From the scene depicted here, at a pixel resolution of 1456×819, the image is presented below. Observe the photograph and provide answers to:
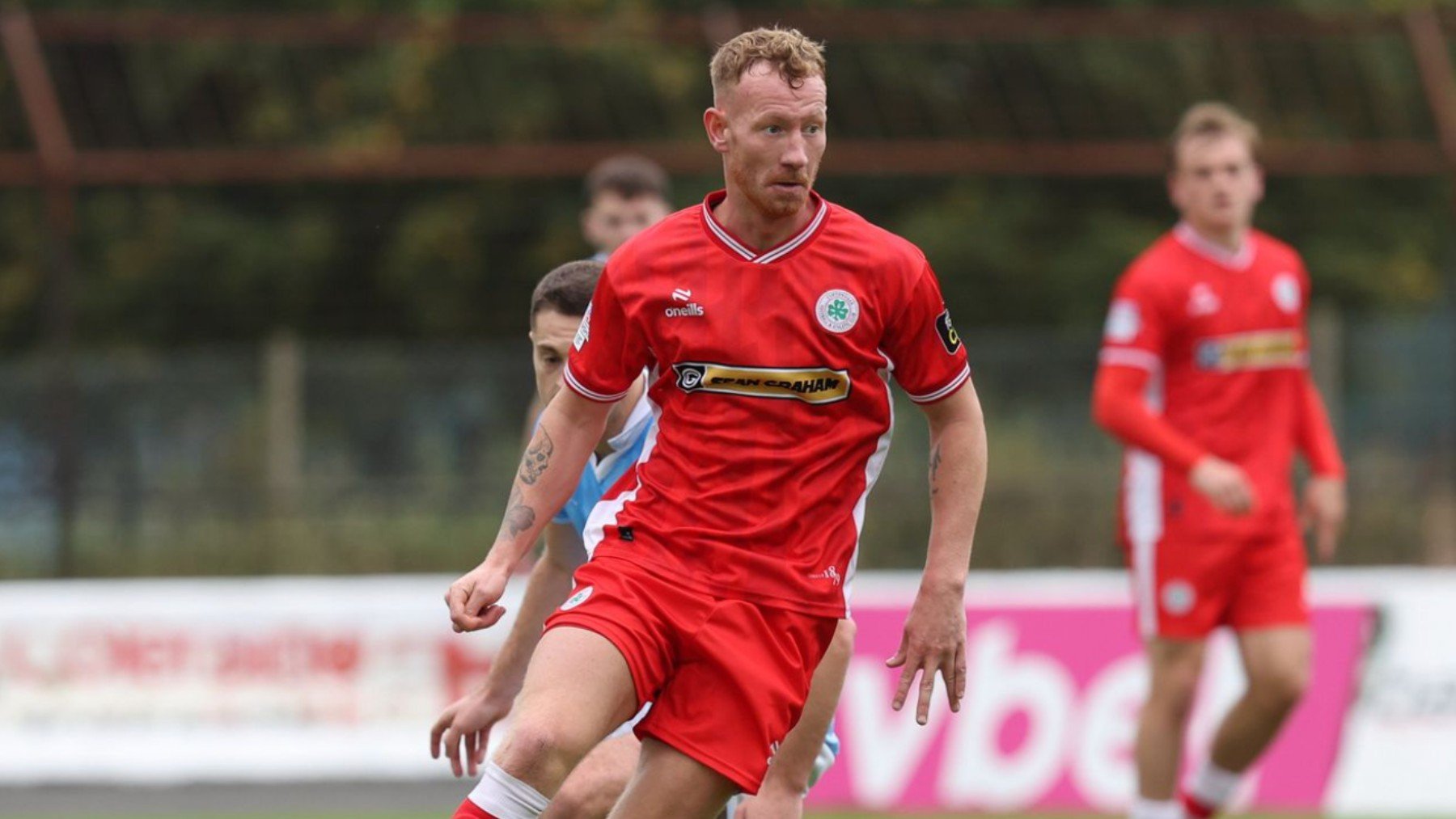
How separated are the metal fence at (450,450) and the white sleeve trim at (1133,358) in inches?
227

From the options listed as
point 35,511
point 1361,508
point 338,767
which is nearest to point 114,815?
point 338,767

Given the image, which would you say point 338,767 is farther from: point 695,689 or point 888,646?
point 695,689

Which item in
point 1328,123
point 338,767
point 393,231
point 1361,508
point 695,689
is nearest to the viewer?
point 695,689

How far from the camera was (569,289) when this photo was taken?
514cm

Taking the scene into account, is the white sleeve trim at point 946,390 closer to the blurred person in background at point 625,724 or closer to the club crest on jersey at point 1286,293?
the blurred person in background at point 625,724

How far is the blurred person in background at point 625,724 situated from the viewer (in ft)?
16.6

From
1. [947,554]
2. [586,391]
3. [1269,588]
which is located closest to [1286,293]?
[1269,588]

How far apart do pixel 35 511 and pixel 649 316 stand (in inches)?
361

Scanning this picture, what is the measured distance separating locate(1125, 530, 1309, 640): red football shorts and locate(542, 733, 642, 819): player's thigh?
3.05m

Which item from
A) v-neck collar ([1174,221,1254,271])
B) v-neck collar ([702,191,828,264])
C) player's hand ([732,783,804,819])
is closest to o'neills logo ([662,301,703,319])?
v-neck collar ([702,191,828,264])

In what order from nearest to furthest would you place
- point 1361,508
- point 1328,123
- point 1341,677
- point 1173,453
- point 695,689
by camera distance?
point 695,689 < point 1173,453 < point 1341,677 < point 1361,508 < point 1328,123

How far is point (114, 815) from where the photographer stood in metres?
10.0

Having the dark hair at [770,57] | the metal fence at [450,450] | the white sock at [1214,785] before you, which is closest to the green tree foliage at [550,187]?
the metal fence at [450,450]

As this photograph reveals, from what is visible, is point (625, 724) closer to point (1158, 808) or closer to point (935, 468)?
point (935, 468)
